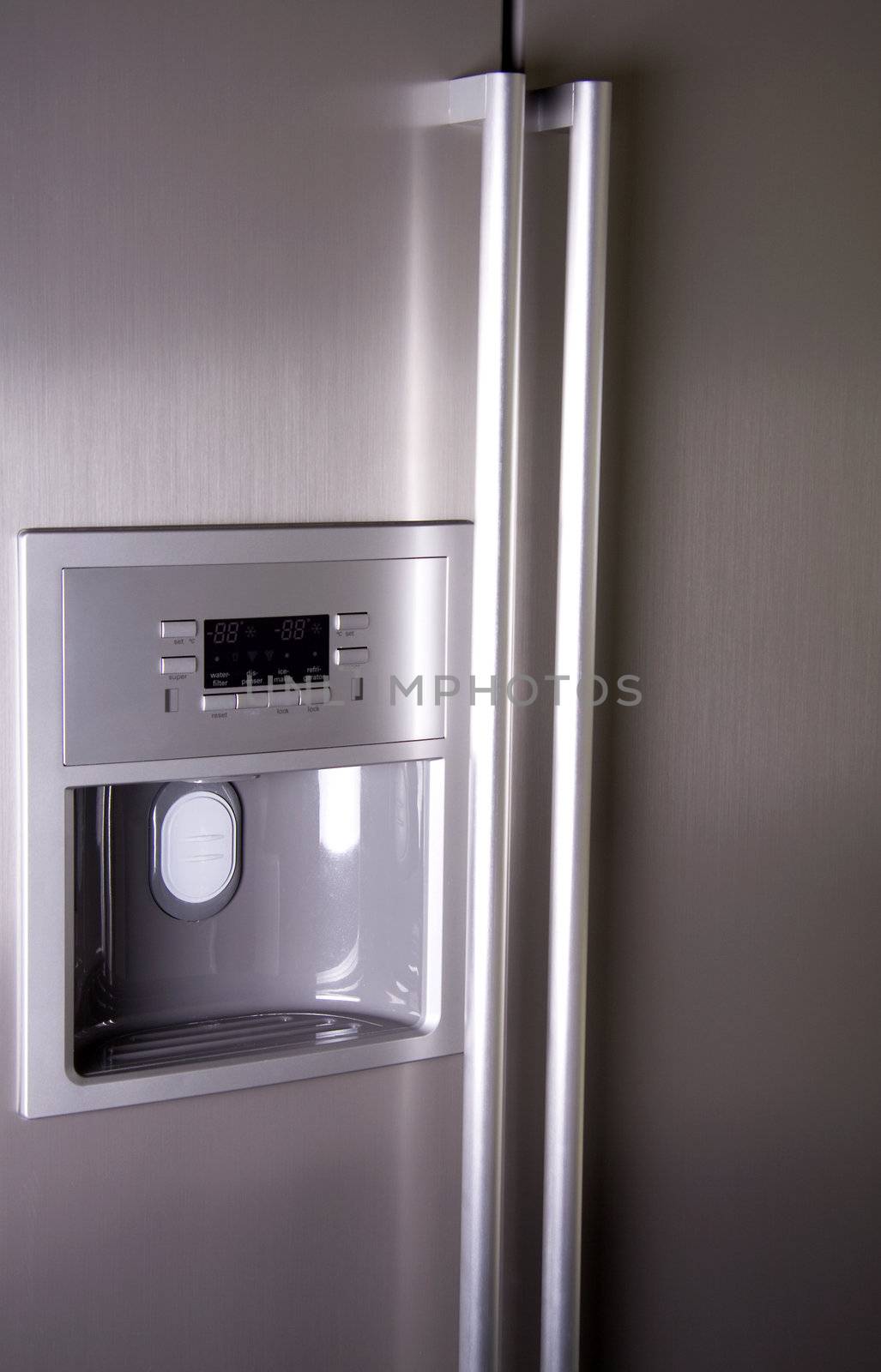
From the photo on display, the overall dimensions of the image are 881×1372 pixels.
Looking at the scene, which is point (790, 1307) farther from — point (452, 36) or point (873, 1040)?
point (452, 36)

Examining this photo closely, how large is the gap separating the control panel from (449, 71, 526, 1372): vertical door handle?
Result: 0.12ft

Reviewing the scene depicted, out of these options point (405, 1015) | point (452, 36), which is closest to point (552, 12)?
point (452, 36)

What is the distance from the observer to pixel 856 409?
952mm

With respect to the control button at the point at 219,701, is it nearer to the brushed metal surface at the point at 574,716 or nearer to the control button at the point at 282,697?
the control button at the point at 282,697

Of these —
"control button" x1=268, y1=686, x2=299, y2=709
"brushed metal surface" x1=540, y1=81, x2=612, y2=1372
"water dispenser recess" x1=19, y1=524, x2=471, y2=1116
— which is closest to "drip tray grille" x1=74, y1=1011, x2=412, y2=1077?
"water dispenser recess" x1=19, y1=524, x2=471, y2=1116

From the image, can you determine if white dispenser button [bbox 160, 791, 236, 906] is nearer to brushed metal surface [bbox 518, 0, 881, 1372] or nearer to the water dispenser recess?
the water dispenser recess

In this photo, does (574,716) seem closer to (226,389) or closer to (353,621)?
(353,621)

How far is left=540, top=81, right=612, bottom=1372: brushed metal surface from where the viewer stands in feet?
2.66

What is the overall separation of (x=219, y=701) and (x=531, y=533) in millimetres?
224

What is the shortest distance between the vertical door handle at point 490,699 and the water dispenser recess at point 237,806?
0.08 feet

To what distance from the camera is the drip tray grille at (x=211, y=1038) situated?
2.71 ft

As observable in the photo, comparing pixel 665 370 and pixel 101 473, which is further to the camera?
pixel 665 370

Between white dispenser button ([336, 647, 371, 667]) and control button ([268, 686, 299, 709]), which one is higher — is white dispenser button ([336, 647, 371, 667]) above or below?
above

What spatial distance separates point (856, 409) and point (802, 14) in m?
0.26
